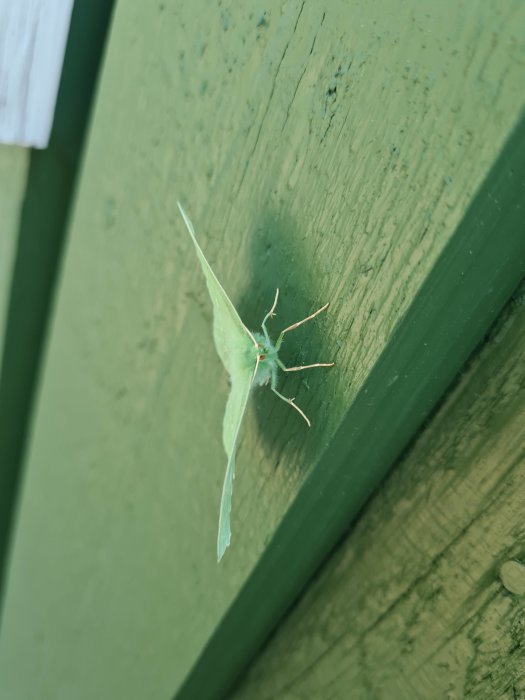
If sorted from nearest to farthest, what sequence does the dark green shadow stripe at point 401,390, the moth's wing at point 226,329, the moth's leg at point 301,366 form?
the dark green shadow stripe at point 401,390 → the moth's leg at point 301,366 → the moth's wing at point 226,329

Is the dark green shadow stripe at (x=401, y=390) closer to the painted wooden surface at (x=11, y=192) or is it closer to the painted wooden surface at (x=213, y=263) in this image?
the painted wooden surface at (x=213, y=263)

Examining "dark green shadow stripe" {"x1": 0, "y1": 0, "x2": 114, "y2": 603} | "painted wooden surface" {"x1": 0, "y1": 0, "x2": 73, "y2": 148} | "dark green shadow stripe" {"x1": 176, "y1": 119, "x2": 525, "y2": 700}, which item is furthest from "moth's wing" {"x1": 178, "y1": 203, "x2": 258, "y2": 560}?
"dark green shadow stripe" {"x1": 0, "y1": 0, "x2": 114, "y2": 603}

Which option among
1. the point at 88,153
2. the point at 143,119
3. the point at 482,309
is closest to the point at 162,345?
the point at 143,119

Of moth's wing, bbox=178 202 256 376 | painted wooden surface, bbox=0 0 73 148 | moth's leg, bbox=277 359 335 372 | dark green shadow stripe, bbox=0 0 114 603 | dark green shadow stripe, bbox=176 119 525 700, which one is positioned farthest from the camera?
dark green shadow stripe, bbox=0 0 114 603

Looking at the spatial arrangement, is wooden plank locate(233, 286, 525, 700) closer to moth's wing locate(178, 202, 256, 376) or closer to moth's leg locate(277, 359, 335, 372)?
moth's leg locate(277, 359, 335, 372)

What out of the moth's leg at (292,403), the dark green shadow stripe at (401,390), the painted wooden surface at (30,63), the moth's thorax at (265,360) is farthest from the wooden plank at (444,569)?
the painted wooden surface at (30,63)

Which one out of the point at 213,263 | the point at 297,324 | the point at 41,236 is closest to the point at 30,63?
the point at 41,236
